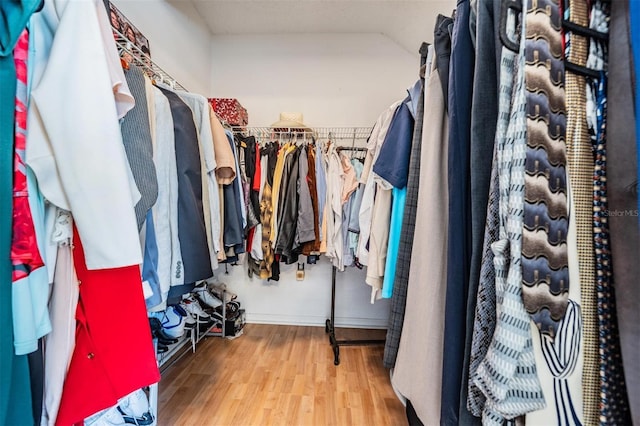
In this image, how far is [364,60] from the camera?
7.16ft

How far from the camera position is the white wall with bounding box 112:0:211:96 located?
55.5 inches

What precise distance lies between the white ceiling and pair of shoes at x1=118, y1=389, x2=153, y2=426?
2.38 m

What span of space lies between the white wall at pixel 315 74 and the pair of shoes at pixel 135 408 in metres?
2.06

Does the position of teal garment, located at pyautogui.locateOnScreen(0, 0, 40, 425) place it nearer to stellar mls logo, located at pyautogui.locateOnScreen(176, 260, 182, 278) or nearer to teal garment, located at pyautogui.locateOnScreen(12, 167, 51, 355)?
teal garment, located at pyautogui.locateOnScreen(12, 167, 51, 355)

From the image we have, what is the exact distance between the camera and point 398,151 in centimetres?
87

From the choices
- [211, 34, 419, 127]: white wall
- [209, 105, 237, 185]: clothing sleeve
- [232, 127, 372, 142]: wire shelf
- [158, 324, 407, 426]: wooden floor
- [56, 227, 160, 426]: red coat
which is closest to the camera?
[56, 227, 160, 426]: red coat

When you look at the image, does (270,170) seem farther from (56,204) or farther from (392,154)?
(56,204)

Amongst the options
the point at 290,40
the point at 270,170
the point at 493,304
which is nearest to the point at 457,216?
the point at 493,304

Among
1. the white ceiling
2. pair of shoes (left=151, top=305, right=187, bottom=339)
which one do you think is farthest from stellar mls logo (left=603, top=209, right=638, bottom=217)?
the white ceiling

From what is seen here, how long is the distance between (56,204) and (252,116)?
198 centimetres

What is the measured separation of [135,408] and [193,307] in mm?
829

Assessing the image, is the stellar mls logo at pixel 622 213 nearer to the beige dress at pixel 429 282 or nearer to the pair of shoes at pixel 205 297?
the beige dress at pixel 429 282

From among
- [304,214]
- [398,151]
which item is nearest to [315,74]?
[304,214]

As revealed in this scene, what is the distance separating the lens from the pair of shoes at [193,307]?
1641 mm
